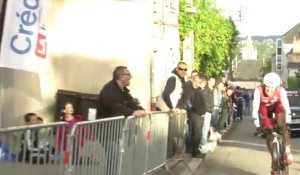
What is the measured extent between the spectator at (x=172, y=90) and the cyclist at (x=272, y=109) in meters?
2.10

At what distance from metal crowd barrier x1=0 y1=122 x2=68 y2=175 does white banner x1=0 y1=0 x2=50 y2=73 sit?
882 millimetres

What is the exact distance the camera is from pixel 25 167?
4801mm

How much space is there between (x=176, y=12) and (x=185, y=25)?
10.8 feet

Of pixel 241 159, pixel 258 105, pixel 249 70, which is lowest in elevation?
pixel 241 159

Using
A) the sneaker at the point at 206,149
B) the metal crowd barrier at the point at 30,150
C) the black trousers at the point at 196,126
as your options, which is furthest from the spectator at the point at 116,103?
the sneaker at the point at 206,149

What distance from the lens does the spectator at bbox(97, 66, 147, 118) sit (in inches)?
303

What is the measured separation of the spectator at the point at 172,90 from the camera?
435 inches

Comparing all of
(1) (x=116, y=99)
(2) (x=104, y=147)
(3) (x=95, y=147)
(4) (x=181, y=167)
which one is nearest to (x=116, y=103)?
(1) (x=116, y=99)

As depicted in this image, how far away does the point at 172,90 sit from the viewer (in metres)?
11.1

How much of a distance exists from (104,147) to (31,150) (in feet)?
6.84

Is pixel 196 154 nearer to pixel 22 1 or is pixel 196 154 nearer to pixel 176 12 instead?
pixel 22 1

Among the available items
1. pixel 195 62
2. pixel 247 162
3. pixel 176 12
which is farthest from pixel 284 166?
pixel 195 62

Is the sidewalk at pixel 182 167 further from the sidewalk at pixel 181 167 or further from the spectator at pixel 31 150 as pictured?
the spectator at pixel 31 150

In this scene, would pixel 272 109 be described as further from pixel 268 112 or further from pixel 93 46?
pixel 93 46
